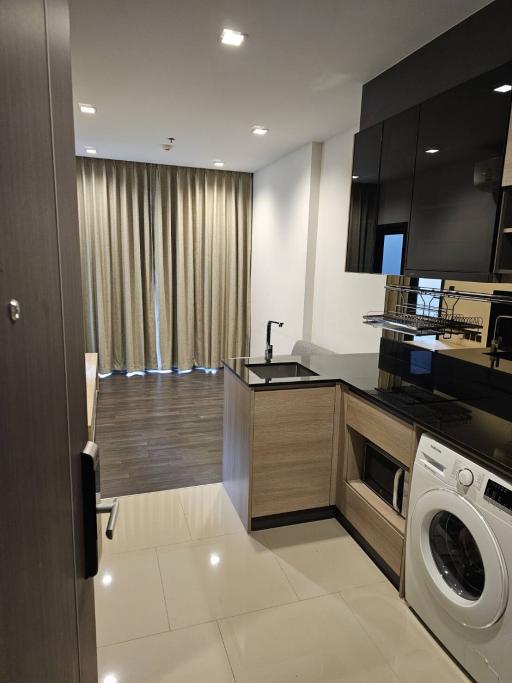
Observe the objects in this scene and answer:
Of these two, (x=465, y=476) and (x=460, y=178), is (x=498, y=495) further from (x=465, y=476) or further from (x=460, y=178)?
(x=460, y=178)

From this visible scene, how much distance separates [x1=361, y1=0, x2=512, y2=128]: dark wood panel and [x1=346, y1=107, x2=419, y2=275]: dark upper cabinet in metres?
0.16

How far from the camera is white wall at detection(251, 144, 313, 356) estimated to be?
4434 millimetres

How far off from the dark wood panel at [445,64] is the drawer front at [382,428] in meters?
1.63

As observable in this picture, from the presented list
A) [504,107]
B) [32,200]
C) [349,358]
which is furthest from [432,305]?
[32,200]

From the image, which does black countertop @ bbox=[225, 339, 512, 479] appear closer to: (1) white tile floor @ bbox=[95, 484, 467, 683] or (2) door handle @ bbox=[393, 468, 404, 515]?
(2) door handle @ bbox=[393, 468, 404, 515]

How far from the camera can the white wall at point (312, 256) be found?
3686 mm

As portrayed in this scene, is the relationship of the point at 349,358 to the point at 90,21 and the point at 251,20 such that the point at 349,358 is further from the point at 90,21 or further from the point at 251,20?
the point at 90,21

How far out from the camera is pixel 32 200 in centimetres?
59

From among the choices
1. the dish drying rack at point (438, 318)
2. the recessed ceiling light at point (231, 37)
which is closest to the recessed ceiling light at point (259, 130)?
the recessed ceiling light at point (231, 37)

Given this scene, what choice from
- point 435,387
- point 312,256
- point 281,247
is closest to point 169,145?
point 281,247

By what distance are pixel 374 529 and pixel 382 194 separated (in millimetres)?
1850

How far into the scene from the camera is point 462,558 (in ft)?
5.64

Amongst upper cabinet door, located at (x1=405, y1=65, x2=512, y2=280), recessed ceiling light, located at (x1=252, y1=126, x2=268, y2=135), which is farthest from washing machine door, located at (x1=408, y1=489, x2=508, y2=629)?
recessed ceiling light, located at (x1=252, y1=126, x2=268, y2=135)

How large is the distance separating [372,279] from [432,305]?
0.71 meters
